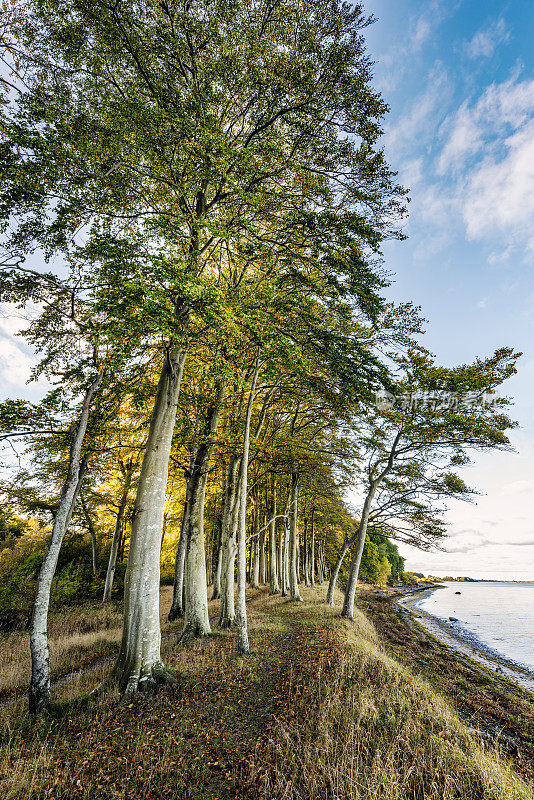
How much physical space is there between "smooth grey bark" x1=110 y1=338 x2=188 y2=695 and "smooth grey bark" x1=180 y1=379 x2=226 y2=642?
300 cm

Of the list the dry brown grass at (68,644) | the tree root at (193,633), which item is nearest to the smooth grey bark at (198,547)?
the tree root at (193,633)

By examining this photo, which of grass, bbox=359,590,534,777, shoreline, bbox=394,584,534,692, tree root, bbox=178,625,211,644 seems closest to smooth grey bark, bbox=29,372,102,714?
tree root, bbox=178,625,211,644

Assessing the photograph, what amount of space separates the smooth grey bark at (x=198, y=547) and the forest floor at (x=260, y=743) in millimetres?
2849

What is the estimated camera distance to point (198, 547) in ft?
37.6

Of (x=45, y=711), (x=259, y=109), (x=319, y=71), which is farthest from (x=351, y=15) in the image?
(x=45, y=711)

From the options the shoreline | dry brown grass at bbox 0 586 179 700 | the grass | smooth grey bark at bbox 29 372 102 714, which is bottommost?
the shoreline

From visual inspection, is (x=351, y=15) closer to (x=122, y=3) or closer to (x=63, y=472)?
(x=122, y=3)

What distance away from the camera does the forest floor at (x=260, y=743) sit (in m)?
3.86

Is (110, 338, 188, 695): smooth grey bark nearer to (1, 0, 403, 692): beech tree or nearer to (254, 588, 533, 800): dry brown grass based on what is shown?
(1, 0, 403, 692): beech tree

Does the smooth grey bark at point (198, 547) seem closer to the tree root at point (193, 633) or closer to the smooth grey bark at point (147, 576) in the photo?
the tree root at point (193, 633)

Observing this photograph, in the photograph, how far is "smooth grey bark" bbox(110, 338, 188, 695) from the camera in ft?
22.0

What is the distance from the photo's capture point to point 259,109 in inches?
380

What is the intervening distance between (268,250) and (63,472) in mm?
11775

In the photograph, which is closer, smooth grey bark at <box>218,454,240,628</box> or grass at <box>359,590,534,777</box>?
grass at <box>359,590,534,777</box>
